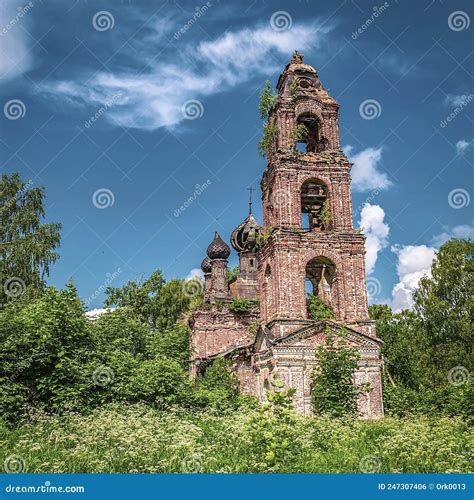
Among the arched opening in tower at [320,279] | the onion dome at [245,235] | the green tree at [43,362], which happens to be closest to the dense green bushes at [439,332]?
the arched opening in tower at [320,279]

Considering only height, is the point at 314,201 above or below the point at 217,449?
above

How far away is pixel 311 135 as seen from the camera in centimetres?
2345

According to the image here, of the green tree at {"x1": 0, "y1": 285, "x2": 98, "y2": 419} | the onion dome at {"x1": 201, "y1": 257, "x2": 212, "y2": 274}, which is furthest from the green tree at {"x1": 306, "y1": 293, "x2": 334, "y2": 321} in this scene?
the onion dome at {"x1": 201, "y1": 257, "x2": 212, "y2": 274}

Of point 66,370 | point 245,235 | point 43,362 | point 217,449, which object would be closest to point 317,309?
point 66,370

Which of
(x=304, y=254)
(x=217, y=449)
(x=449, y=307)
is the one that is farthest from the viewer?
(x=449, y=307)

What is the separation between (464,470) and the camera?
7340mm

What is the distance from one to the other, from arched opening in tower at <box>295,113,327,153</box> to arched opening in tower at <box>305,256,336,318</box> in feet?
17.0

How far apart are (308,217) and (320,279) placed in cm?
302

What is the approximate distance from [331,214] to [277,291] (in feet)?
13.7

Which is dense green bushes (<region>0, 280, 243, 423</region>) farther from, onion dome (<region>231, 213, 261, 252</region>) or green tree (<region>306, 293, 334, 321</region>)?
onion dome (<region>231, 213, 261, 252</region>)

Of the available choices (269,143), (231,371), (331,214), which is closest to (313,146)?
(269,143)

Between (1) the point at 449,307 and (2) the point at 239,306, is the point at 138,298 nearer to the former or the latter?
(2) the point at 239,306

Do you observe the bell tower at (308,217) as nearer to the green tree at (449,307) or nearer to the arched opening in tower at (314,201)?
the arched opening in tower at (314,201)

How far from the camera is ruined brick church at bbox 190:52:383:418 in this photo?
18766mm
